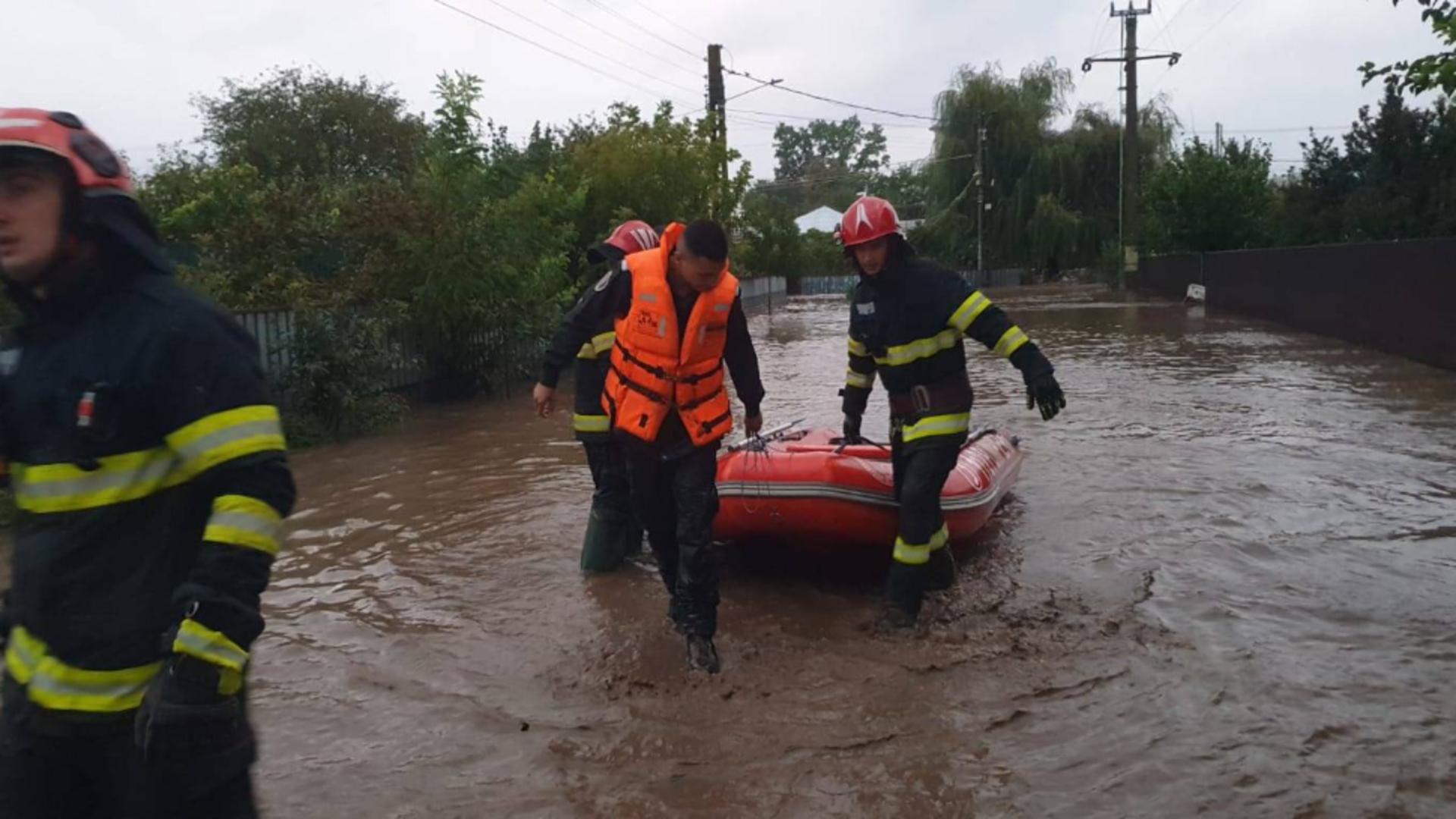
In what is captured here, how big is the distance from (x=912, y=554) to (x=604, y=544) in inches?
69.3

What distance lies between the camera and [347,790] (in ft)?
12.5

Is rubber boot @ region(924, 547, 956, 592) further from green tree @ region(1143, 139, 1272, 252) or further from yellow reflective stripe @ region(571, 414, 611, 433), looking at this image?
green tree @ region(1143, 139, 1272, 252)

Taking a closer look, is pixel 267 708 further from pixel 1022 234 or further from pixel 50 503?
pixel 1022 234

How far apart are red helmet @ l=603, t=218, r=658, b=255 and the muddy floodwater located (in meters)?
1.71

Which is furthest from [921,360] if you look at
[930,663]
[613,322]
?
[613,322]

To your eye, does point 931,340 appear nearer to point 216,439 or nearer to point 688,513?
point 688,513

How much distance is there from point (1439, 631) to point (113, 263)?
5184mm

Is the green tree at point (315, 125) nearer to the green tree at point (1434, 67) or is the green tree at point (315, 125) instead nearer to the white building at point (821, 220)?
the green tree at point (1434, 67)

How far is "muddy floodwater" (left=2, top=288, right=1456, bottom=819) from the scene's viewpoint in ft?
12.4

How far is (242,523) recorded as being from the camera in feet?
6.73

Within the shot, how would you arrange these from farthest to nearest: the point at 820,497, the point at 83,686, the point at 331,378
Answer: the point at 331,378 < the point at 820,497 < the point at 83,686

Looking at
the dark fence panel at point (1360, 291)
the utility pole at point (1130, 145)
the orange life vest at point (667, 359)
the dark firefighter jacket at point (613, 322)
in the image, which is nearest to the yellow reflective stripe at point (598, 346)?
the dark firefighter jacket at point (613, 322)

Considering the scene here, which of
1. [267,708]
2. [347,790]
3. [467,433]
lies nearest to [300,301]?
[467,433]

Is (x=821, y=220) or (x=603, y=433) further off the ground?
(x=821, y=220)
